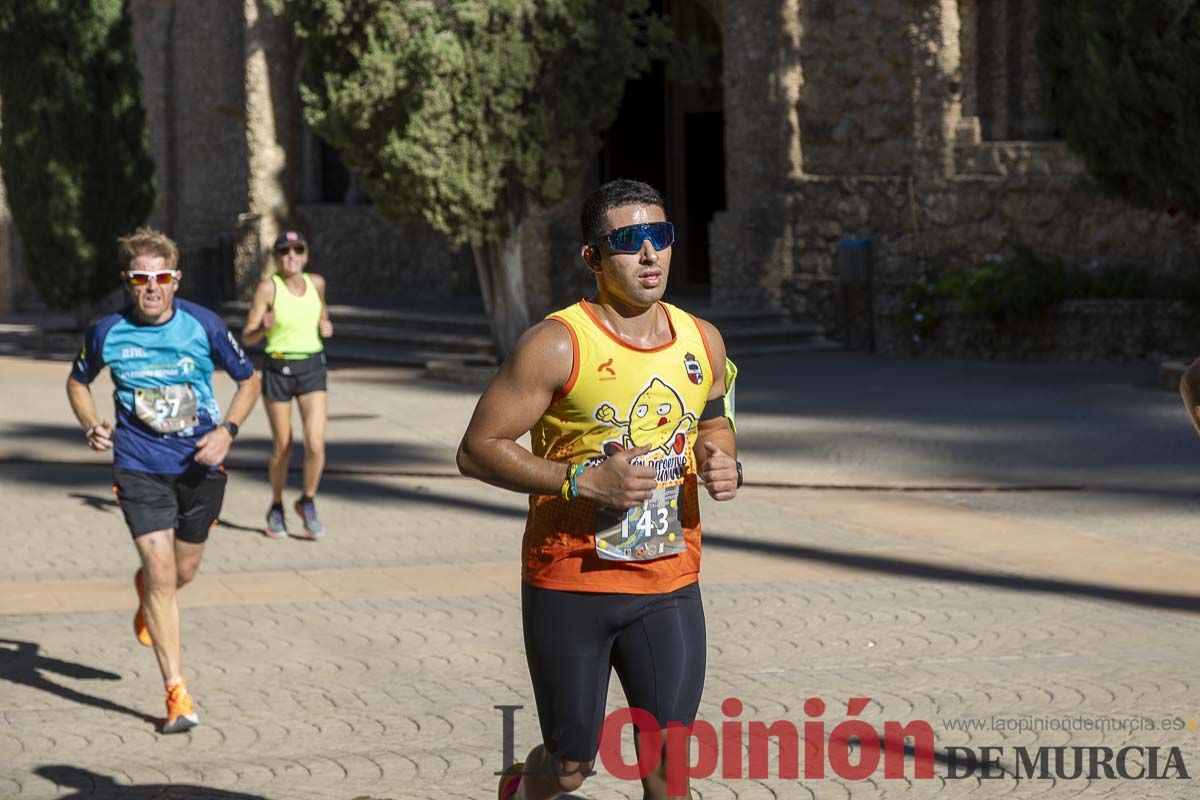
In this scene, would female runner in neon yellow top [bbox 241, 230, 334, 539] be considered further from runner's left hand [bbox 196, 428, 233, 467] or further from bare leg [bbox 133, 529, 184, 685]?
bare leg [bbox 133, 529, 184, 685]

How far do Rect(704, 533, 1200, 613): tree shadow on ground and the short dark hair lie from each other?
4975mm

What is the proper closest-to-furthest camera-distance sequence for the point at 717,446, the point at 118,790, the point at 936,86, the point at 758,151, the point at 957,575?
1. the point at 717,446
2. the point at 118,790
3. the point at 957,575
4. the point at 936,86
5. the point at 758,151

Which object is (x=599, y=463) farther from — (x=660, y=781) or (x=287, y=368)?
(x=287, y=368)

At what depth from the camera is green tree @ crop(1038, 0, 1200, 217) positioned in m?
17.3

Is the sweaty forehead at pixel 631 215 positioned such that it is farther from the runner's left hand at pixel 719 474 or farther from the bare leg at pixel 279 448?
the bare leg at pixel 279 448

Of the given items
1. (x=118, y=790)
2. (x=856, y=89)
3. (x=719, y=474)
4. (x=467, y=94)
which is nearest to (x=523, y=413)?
(x=719, y=474)

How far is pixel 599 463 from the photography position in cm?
492

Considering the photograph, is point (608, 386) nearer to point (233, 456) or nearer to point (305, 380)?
point (305, 380)

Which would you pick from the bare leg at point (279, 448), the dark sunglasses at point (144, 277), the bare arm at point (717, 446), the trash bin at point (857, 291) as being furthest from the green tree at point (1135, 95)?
the bare arm at point (717, 446)

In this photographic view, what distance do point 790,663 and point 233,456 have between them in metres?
8.16

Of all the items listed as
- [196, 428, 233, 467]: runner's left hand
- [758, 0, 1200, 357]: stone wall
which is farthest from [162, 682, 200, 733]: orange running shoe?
[758, 0, 1200, 357]: stone wall

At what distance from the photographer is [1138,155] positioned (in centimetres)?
1777

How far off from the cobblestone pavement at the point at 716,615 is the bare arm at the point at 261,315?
4.26 feet

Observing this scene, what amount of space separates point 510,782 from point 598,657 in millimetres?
518
